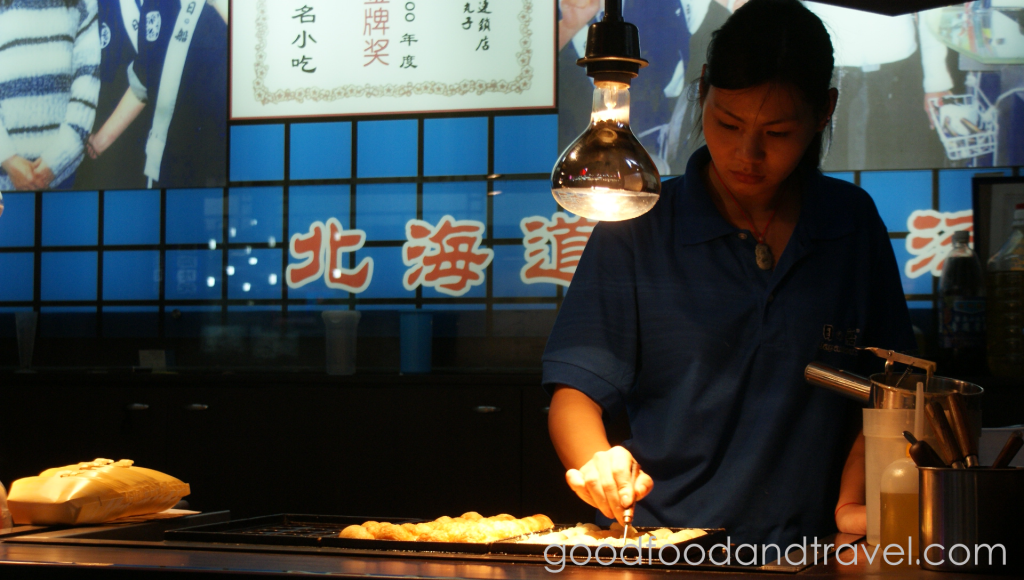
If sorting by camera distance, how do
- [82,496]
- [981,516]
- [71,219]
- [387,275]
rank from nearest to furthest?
[981,516]
[82,496]
[387,275]
[71,219]

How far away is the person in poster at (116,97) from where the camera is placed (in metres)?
3.68

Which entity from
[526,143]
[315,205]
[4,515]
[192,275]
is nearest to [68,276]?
[192,275]

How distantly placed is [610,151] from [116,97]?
3006 mm

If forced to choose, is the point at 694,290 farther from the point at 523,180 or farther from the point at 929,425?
the point at 523,180

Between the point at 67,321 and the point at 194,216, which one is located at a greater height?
the point at 194,216

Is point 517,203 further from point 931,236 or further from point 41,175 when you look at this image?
point 41,175

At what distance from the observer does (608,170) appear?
1286mm

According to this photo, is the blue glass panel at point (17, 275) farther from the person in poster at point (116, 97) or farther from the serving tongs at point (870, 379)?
the serving tongs at point (870, 379)

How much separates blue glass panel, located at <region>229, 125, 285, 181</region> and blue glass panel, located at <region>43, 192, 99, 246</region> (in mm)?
646

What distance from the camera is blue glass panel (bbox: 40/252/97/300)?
3744 mm

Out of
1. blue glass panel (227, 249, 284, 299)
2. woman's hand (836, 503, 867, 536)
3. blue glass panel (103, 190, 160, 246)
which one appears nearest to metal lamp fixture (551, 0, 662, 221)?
woman's hand (836, 503, 867, 536)

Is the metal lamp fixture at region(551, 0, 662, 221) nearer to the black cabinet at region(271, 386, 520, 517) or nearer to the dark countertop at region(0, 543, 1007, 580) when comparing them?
the dark countertop at region(0, 543, 1007, 580)

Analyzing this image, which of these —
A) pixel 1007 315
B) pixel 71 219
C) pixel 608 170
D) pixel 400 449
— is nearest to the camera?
pixel 608 170

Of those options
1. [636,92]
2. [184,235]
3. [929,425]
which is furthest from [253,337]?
[929,425]
